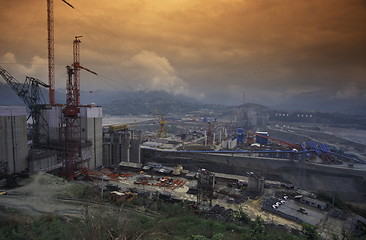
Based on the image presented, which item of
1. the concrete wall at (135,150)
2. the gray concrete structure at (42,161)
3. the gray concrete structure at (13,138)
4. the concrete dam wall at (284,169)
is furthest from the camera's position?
the concrete dam wall at (284,169)

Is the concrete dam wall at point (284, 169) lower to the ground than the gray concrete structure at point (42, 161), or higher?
lower

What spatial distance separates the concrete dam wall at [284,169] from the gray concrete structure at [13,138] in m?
15.2

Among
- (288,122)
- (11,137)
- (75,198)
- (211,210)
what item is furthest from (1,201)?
(288,122)

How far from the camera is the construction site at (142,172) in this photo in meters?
15.4

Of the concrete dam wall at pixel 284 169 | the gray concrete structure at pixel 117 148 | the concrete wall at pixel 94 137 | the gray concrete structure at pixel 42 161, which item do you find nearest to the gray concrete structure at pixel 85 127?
the concrete wall at pixel 94 137

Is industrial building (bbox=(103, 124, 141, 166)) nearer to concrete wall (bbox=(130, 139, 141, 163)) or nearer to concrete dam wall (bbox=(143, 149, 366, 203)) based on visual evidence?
concrete wall (bbox=(130, 139, 141, 163))

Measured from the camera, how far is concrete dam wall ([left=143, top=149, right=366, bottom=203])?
29.1 metres

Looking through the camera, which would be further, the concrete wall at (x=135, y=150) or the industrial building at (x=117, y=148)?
the concrete wall at (x=135, y=150)

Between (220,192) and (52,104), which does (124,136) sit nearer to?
(52,104)

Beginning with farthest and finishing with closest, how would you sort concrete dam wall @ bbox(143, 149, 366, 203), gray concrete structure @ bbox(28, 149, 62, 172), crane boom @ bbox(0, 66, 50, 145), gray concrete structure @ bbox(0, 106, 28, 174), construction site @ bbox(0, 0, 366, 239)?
concrete dam wall @ bbox(143, 149, 366, 203), crane boom @ bbox(0, 66, 50, 145), gray concrete structure @ bbox(28, 149, 62, 172), gray concrete structure @ bbox(0, 106, 28, 174), construction site @ bbox(0, 0, 366, 239)

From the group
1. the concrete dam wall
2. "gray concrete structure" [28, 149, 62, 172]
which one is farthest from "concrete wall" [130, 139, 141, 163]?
"gray concrete structure" [28, 149, 62, 172]

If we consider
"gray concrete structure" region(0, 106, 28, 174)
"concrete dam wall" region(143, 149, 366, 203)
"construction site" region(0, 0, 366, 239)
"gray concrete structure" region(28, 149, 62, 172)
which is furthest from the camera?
A: "concrete dam wall" region(143, 149, 366, 203)

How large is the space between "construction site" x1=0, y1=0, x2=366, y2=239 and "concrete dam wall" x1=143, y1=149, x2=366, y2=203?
13 centimetres

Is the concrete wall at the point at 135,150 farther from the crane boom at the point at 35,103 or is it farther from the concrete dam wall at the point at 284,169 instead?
the crane boom at the point at 35,103
